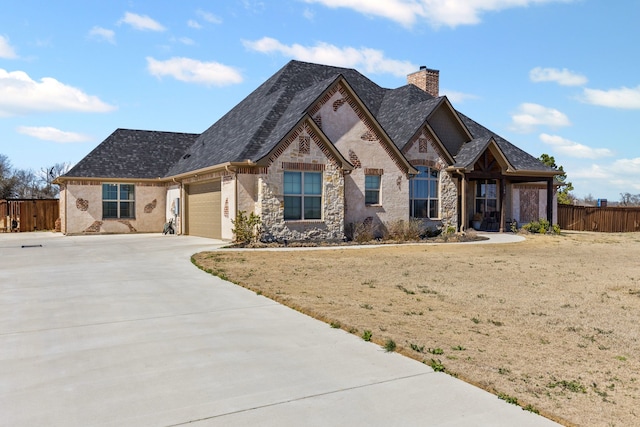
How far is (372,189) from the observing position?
23469 millimetres

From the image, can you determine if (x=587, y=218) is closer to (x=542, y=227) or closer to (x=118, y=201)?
(x=542, y=227)

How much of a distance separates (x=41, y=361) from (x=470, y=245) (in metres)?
17.9

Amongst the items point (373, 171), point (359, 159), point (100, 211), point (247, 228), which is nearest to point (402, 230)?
point (373, 171)

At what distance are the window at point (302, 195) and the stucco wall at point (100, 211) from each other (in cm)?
1156

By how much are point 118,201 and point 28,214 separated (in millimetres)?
8665

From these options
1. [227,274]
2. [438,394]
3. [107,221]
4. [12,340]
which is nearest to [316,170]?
[227,274]

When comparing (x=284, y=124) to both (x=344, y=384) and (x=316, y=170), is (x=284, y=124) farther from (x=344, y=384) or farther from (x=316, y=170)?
(x=344, y=384)

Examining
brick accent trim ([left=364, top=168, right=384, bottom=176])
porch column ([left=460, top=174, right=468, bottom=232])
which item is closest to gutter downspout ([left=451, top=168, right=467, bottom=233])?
porch column ([left=460, top=174, right=468, bottom=232])

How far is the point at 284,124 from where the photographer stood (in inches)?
858

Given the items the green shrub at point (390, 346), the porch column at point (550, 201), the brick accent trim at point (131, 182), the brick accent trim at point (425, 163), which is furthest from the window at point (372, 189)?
the green shrub at point (390, 346)

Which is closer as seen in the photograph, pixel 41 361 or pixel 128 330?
pixel 41 361

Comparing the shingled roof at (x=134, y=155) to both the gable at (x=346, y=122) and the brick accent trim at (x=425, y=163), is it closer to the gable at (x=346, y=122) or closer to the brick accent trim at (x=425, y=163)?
the gable at (x=346, y=122)

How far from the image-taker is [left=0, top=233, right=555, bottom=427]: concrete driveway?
4211 millimetres

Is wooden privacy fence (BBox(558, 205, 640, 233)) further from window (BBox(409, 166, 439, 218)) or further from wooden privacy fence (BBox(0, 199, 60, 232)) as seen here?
wooden privacy fence (BBox(0, 199, 60, 232))
